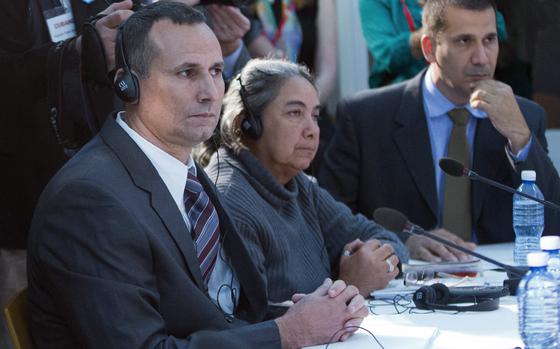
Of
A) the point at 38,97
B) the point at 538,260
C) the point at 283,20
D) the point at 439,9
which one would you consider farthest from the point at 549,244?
the point at 283,20

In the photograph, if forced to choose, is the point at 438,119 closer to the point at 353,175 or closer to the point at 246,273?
the point at 353,175

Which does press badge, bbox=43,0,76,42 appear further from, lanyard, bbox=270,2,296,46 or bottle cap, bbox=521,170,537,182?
lanyard, bbox=270,2,296,46

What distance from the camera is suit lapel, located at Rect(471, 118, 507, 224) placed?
4.12 m

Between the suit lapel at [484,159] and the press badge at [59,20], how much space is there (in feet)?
5.73

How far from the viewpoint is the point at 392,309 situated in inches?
117

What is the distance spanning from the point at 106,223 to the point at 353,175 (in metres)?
2.10

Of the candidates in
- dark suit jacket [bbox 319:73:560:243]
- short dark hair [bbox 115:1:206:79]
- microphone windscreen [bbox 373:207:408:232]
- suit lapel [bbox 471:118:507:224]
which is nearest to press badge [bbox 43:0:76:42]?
short dark hair [bbox 115:1:206:79]

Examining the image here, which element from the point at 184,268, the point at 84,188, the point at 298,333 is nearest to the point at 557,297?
the point at 298,333

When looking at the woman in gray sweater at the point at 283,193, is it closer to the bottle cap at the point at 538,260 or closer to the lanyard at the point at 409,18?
the bottle cap at the point at 538,260

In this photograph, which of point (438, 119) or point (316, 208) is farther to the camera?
point (438, 119)

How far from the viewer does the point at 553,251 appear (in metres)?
2.47

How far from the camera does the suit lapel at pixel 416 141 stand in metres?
4.19

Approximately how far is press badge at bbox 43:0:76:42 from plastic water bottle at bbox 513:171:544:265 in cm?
166

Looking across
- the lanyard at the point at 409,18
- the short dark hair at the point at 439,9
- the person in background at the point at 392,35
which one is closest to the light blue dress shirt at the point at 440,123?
the short dark hair at the point at 439,9
